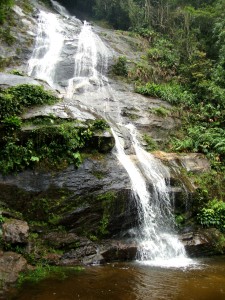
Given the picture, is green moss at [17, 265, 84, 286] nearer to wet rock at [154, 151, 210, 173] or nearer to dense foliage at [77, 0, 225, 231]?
dense foliage at [77, 0, 225, 231]

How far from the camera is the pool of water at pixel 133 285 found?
644 cm

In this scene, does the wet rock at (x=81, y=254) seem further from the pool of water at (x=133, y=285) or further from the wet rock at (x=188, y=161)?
the wet rock at (x=188, y=161)

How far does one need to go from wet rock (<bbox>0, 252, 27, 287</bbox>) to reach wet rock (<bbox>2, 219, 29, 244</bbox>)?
366 millimetres

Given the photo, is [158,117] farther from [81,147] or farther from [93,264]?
[93,264]

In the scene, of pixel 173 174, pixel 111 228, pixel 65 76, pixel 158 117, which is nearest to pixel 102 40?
pixel 65 76

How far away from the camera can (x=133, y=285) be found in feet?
23.4

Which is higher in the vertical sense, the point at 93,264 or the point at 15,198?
the point at 15,198

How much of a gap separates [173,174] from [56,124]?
4.92 m

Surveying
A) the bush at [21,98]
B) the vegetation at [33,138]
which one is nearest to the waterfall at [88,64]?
the bush at [21,98]

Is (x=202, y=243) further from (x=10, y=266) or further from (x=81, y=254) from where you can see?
(x=10, y=266)

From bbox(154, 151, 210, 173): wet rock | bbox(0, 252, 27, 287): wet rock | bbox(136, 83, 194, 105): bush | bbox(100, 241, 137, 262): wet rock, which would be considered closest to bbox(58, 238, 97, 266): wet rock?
bbox(100, 241, 137, 262): wet rock

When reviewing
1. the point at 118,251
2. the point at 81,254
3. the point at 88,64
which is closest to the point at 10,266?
the point at 81,254

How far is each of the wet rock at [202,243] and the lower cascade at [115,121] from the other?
290 mm

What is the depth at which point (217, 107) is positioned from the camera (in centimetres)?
1883
